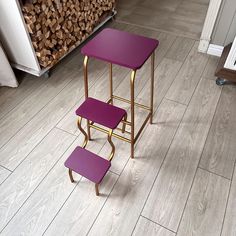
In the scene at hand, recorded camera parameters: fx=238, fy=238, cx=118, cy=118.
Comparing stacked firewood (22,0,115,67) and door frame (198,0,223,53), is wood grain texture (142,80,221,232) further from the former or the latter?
stacked firewood (22,0,115,67)

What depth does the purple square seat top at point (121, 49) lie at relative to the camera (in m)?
1.12

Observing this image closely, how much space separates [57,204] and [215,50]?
192cm

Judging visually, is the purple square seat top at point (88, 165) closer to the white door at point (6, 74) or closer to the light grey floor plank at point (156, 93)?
the light grey floor plank at point (156, 93)

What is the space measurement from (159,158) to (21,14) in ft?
4.34

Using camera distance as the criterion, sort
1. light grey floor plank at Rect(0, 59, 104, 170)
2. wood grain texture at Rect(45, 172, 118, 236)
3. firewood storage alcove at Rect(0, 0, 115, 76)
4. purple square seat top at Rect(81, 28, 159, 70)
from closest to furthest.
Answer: purple square seat top at Rect(81, 28, 159, 70)
wood grain texture at Rect(45, 172, 118, 236)
light grey floor plank at Rect(0, 59, 104, 170)
firewood storage alcove at Rect(0, 0, 115, 76)

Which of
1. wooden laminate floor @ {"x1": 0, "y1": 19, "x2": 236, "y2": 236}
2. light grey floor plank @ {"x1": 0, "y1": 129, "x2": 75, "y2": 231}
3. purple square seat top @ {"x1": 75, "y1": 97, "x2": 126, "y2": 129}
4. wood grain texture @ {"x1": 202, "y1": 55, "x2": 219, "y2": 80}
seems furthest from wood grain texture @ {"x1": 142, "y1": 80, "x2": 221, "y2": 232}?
light grey floor plank @ {"x1": 0, "y1": 129, "x2": 75, "y2": 231}

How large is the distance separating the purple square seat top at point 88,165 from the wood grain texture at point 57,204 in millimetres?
171

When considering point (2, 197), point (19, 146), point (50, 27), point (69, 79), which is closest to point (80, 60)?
point (69, 79)

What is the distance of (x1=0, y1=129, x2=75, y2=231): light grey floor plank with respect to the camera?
4.30 ft

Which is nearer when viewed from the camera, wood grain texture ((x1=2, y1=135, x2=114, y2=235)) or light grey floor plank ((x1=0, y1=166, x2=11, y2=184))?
wood grain texture ((x1=2, y1=135, x2=114, y2=235))

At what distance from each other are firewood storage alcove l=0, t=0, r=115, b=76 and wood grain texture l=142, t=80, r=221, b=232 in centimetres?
119

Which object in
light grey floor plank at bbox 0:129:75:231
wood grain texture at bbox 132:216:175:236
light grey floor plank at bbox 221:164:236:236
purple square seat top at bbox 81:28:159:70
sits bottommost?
light grey floor plank at bbox 221:164:236:236

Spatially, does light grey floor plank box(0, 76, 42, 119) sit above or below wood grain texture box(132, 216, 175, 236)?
above

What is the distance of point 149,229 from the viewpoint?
122 cm
